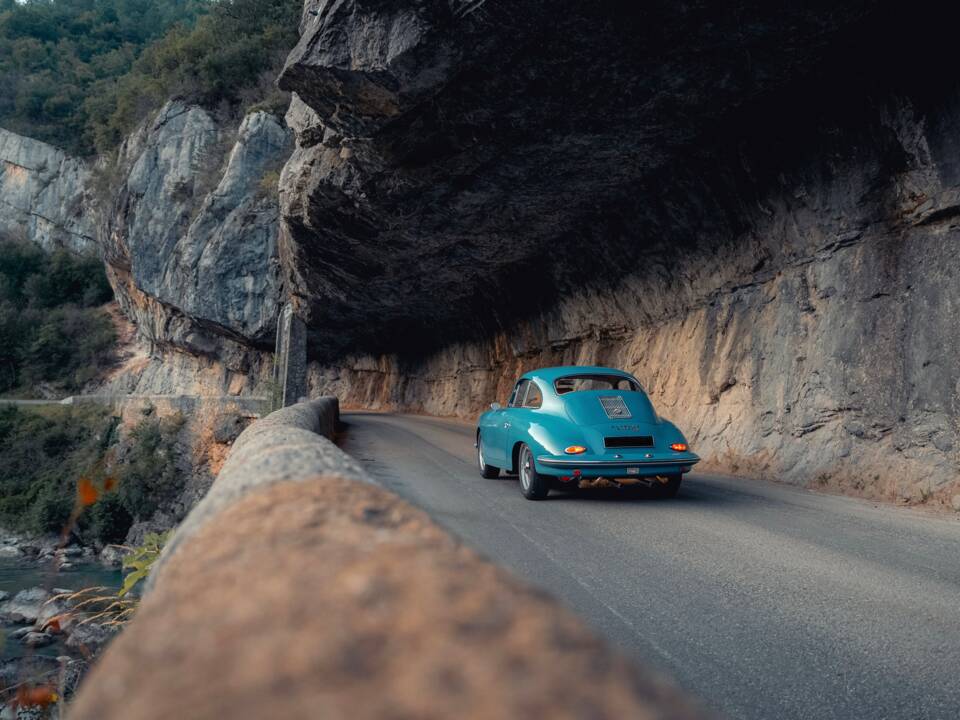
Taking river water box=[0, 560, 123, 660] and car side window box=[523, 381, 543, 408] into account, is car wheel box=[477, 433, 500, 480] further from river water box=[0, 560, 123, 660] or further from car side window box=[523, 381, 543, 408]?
river water box=[0, 560, 123, 660]

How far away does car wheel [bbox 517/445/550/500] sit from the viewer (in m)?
8.10

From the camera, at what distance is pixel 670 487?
8.38m

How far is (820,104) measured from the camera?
32.9 ft

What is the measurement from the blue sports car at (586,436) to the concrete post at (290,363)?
18146 millimetres

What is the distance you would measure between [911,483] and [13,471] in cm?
3455

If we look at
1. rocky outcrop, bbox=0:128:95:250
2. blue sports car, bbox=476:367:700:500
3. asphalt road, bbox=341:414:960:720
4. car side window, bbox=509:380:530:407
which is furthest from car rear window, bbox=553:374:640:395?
rocky outcrop, bbox=0:128:95:250

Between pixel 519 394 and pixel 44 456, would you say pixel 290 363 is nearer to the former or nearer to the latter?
pixel 44 456

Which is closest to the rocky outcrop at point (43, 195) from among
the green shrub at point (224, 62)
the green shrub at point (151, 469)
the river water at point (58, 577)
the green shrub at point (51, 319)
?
the green shrub at point (51, 319)

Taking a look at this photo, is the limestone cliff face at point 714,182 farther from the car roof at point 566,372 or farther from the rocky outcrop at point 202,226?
the rocky outcrop at point 202,226

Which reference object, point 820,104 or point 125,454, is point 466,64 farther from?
point 125,454

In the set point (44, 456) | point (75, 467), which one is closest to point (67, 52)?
point (44, 456)

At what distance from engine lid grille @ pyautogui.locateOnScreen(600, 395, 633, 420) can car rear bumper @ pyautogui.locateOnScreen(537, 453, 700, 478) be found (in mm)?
650

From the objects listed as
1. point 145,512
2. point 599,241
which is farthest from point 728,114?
point 145,512

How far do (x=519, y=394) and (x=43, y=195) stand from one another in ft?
209
